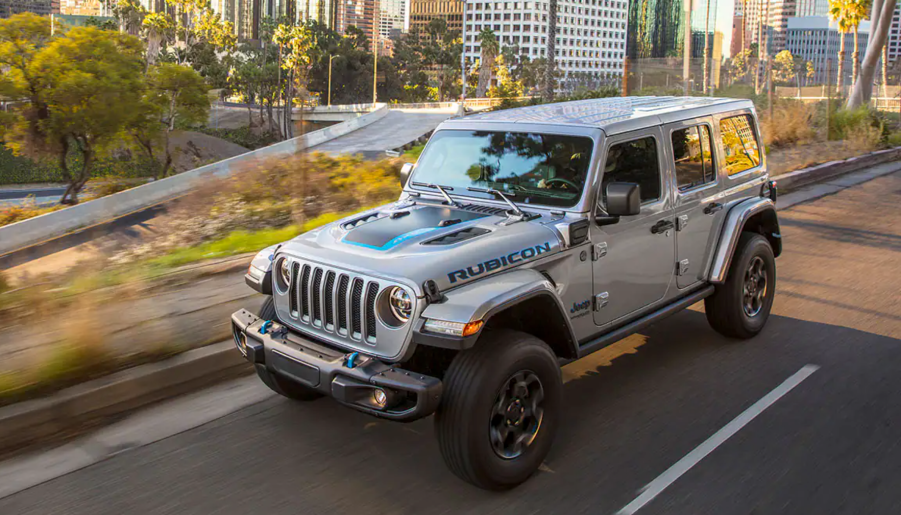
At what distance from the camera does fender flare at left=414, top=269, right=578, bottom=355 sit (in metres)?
3.66

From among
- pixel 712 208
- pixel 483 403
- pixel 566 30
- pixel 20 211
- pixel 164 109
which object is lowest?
pixel 20 211

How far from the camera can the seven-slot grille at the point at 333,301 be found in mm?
3910

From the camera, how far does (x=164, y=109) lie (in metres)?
17.5

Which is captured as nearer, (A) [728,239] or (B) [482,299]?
(B) [482,299]

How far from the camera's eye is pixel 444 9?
409 ft

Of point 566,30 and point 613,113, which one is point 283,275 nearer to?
point 613,113

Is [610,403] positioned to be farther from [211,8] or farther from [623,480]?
[211,8]

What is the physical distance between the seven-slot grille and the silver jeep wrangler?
1 centimetres

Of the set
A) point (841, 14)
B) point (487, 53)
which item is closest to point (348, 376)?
point (841, 14)

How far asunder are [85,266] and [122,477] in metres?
4.31

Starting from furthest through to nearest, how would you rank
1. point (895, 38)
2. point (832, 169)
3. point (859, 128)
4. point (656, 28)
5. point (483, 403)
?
point (895, 38)
point (656, 28)
point (859, 128)
point (832, 169)
point (483, 403)

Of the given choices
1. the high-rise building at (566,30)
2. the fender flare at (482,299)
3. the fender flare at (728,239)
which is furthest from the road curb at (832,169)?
the high-rise building at (566,30)

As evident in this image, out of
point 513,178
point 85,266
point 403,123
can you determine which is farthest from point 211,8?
point 513,178

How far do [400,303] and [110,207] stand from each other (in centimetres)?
1177
